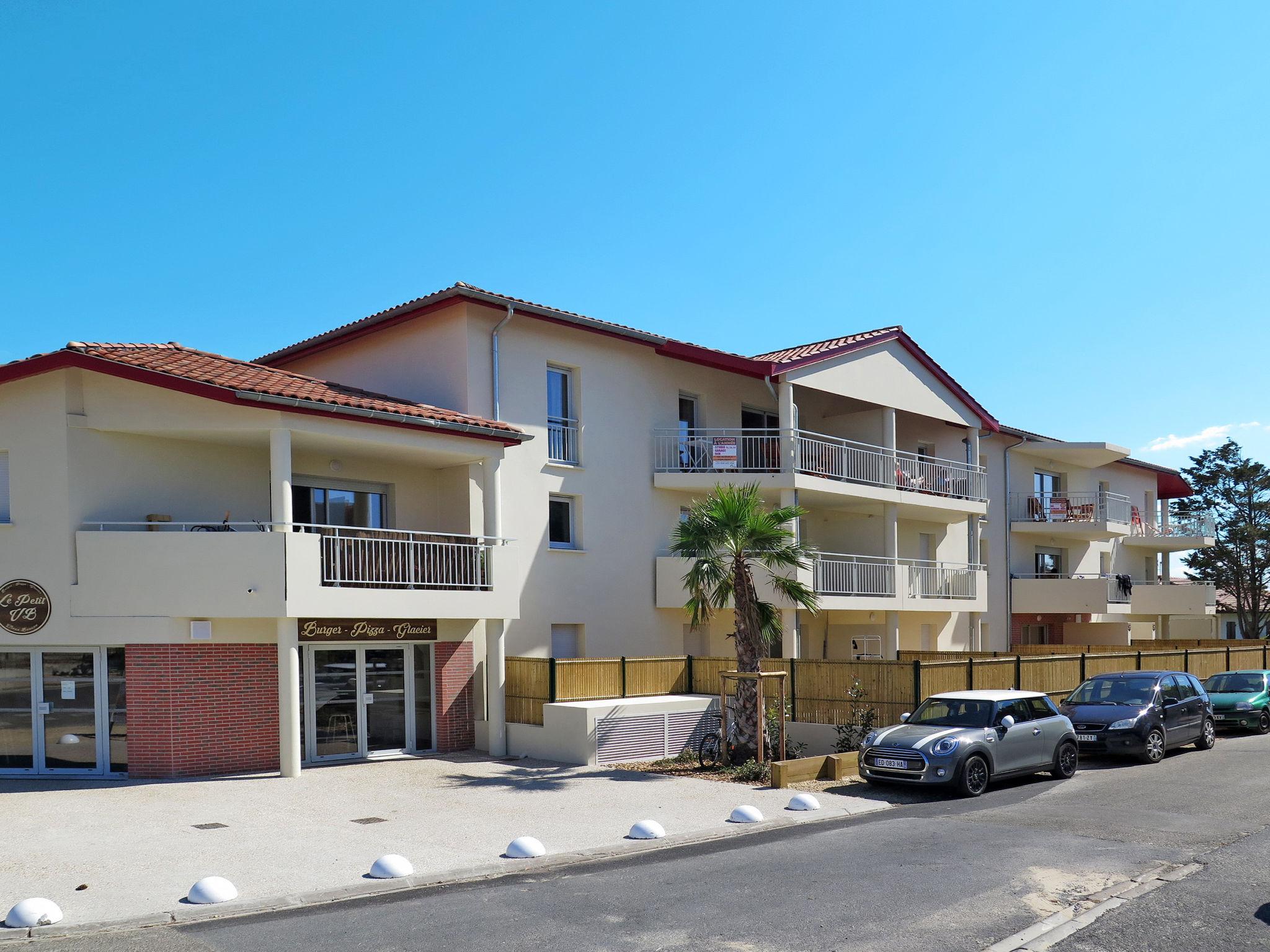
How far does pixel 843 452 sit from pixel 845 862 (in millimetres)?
16931

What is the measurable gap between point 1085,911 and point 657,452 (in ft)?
55.5

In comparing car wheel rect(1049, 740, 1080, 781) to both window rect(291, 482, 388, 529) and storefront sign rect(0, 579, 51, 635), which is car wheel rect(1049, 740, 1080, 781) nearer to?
window rect(291, 482, 388, 529)

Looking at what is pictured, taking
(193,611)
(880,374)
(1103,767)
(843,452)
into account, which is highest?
(880,374)

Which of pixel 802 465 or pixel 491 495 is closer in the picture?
pixel 491 495

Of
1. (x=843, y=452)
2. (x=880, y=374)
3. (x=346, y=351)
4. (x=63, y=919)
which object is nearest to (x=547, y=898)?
(x=63, y=919)

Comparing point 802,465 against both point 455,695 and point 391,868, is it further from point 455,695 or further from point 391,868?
point 391,868

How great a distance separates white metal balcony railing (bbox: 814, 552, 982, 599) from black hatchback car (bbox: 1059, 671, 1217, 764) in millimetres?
6017

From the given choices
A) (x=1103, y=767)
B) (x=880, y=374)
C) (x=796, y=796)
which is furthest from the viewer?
(x=880, y=374)

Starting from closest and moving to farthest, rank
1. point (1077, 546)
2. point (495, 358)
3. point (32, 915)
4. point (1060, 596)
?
point (32, 915)
point (495, 358)
point (1060, 596)
point (1077, 546)

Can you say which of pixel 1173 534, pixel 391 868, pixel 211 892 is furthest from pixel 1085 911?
pixel 1173 534

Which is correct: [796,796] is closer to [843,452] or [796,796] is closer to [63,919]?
[63,919]

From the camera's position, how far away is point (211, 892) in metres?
9.80

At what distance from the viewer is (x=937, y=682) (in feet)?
62.3

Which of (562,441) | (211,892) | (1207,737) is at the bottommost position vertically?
(1207,737)
